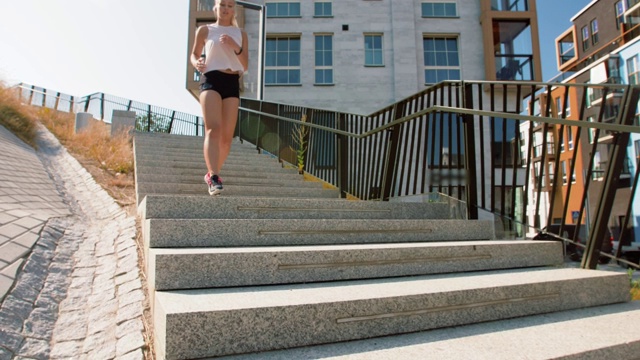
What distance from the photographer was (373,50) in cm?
1895

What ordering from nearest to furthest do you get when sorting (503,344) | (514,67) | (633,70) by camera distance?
(503,344) → (514,67) → (633,70)

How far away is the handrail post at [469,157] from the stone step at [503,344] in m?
1.70

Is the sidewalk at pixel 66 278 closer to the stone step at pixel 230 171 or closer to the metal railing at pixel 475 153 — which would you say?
the stone step at pixel 230 171

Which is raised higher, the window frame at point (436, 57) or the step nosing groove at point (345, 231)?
the window frame at point (436, 57)

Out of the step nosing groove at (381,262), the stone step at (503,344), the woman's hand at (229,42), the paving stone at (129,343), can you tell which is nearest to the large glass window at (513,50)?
the woman's hand at (229,42)

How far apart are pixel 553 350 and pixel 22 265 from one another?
129 inches

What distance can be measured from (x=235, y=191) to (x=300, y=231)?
2.24m

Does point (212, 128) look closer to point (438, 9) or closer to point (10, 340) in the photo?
point (10, 340)

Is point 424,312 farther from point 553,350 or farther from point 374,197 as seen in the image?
point 374,197

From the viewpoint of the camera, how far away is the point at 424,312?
7.09 ft

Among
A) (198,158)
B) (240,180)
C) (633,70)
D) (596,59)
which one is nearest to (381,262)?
(240,180)

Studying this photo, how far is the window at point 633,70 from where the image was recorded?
23.6m

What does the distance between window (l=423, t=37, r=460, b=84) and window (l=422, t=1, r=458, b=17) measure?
3.57ft

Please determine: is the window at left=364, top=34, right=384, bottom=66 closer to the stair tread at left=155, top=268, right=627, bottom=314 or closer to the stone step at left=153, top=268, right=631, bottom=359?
the stair tread at left=155, top=268, right=627, bottom=314
